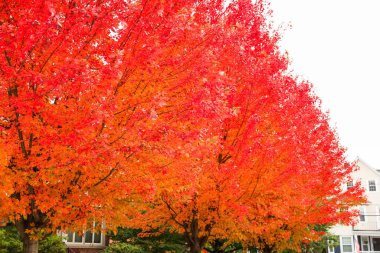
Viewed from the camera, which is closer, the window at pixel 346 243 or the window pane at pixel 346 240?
the window at pixel 346 243

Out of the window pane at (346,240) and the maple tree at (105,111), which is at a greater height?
the maple tree at (105,111)

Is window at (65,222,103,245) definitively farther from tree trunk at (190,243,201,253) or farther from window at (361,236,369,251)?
window at (361,236,369,251)

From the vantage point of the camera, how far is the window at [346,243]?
133 ft

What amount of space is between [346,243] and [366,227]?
9.67 feet

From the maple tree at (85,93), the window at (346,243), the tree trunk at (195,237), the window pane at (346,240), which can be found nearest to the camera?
the maple tree at (85,93)

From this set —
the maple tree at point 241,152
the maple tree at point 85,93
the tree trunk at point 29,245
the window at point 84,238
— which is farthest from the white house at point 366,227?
the maple tree at point 85,93

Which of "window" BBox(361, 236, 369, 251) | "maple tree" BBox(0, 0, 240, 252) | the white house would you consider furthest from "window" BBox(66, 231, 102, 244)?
"window" BBox(361, 236, 369, 251)

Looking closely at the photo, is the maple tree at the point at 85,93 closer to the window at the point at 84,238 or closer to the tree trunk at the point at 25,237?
the tree trunk at the point at 25,237

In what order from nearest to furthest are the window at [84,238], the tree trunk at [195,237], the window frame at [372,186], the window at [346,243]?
the tree trunk at [195,237]
the window at [84,238]
the window at [346,243]
the window frame at [372,186]

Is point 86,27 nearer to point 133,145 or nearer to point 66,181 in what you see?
point 133,145

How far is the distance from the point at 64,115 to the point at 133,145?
4.11 ft

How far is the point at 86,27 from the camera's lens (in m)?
5.77

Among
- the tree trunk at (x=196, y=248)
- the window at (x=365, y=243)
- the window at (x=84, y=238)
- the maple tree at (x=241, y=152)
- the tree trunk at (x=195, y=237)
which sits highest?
the maple tree at (x=241, y=152)

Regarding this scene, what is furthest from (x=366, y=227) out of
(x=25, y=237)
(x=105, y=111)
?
(x=105, y=111)
